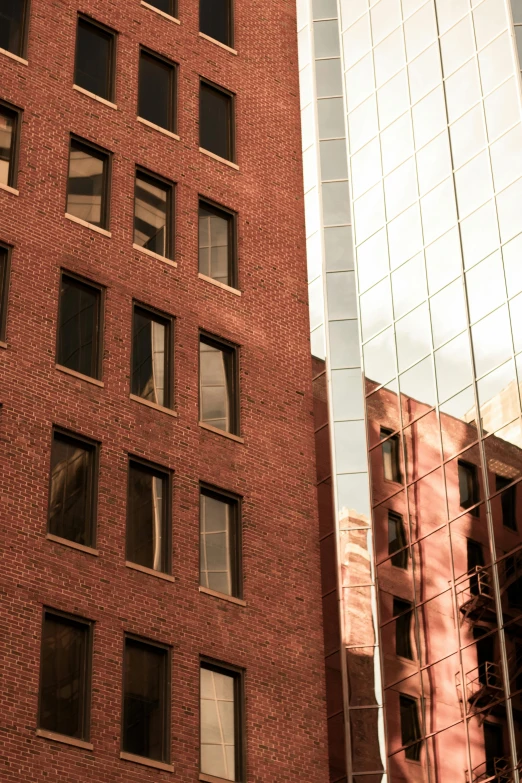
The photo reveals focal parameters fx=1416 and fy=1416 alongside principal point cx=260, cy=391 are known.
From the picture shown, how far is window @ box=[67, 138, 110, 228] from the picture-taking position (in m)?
34.9

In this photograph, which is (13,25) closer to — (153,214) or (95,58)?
(95,58)

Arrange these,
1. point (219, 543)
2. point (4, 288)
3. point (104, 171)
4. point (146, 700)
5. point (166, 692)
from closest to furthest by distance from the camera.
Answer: point (146, 700), point (166, 692), point (4, 288), point (219, 543), point (104, 171)

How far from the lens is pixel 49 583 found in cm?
2870

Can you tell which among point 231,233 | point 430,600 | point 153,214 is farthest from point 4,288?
point 430,600

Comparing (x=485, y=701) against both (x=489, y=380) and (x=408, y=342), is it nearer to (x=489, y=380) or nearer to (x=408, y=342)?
(x=489, y=380)

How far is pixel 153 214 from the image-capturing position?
36.5 m

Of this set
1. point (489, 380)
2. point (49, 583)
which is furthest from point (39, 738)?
point (489, 380)

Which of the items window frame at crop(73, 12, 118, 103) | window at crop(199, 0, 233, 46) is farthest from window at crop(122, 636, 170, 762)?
window at crop(199, 0, 233, 46)

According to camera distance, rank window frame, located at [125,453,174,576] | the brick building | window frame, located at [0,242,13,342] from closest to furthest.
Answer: the brick building → window frame, located at [125,453,174,576] → window frame, located at [0,242,13,342]

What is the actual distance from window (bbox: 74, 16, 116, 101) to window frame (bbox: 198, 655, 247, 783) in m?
15.5

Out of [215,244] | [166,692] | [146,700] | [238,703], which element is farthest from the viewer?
[215,244]

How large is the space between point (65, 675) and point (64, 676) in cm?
4

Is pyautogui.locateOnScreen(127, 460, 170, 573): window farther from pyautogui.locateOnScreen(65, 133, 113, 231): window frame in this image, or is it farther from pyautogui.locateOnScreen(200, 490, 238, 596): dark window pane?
pyautogui.locateOnScreen(65, 133, 113, 231): window frame

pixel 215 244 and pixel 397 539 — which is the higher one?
pixel 397 539
